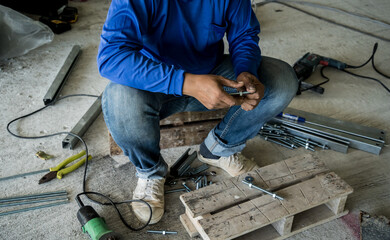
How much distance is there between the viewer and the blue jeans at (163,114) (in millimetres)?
1562

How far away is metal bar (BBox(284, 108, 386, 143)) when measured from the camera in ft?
7.45

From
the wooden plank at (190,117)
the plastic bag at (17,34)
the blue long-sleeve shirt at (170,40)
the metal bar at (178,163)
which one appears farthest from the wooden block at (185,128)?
the plastic bag at (17,34)

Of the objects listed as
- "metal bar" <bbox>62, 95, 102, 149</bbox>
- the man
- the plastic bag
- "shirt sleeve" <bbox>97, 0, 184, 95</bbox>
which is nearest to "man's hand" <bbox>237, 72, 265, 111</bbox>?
the man

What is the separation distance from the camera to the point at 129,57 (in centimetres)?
147

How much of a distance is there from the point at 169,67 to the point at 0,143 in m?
1.30

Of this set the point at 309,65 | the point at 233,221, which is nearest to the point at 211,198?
the point at 233,221

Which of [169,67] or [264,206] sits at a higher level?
[169,67]

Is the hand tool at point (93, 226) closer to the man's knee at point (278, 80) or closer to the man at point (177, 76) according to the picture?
the man at point (177, 76)

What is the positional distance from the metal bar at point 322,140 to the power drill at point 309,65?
491 millimetres

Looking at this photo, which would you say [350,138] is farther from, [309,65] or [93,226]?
[93,226]

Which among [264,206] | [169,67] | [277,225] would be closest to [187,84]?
[169,67]

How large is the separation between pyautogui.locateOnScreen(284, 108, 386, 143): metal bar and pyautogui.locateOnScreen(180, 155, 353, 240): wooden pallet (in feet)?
1.72

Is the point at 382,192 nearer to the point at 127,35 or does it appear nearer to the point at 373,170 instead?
the point at 373,170

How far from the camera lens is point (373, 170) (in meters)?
2.11
